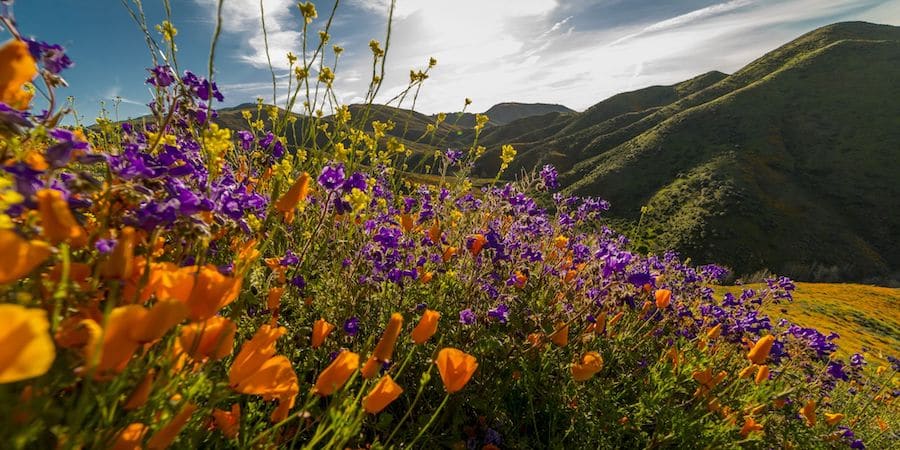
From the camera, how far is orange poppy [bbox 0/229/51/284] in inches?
27.9

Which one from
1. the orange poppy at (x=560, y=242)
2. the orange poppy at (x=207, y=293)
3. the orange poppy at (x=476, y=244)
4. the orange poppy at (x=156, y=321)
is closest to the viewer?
the orange poppy at (x=156, y=321)

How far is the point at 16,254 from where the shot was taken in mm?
728

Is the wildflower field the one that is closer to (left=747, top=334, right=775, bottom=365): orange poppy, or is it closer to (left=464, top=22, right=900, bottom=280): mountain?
(left=747, top=334, right=775, bottom=365): orange poppy

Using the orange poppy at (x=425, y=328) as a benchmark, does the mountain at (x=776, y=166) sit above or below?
below

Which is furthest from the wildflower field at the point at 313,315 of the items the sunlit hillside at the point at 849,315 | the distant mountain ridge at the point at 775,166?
the distant mountain ridge at the point at 775,166

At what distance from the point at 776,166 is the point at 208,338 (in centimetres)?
7699

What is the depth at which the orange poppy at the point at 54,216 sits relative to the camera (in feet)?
2.98

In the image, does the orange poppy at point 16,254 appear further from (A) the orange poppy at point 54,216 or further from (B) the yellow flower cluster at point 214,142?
(B) the yellow flower cluster at point 214,142

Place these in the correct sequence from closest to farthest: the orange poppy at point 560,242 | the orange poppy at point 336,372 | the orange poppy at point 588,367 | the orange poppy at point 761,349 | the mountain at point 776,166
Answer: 1. the orange poppy at point 336,372
2. the orange poppy at point 588,367
3. the orange poppy at point 761,349
4. the orange poppy at point 560,242
5. the mountain at point 776,166

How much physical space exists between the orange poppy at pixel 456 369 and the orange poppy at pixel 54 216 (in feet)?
3.77

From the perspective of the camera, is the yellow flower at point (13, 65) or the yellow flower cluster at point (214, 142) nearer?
the yellow flower at point (13, 65)

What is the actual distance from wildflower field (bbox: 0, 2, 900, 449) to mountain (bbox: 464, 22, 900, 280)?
34995 mm

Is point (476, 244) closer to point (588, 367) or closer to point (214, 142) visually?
point (588, 367)

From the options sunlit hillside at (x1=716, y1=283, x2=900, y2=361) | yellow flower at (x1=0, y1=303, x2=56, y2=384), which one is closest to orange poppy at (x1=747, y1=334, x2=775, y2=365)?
yellow flower at (x1=0, y1=303, x2=56, y2=384)
